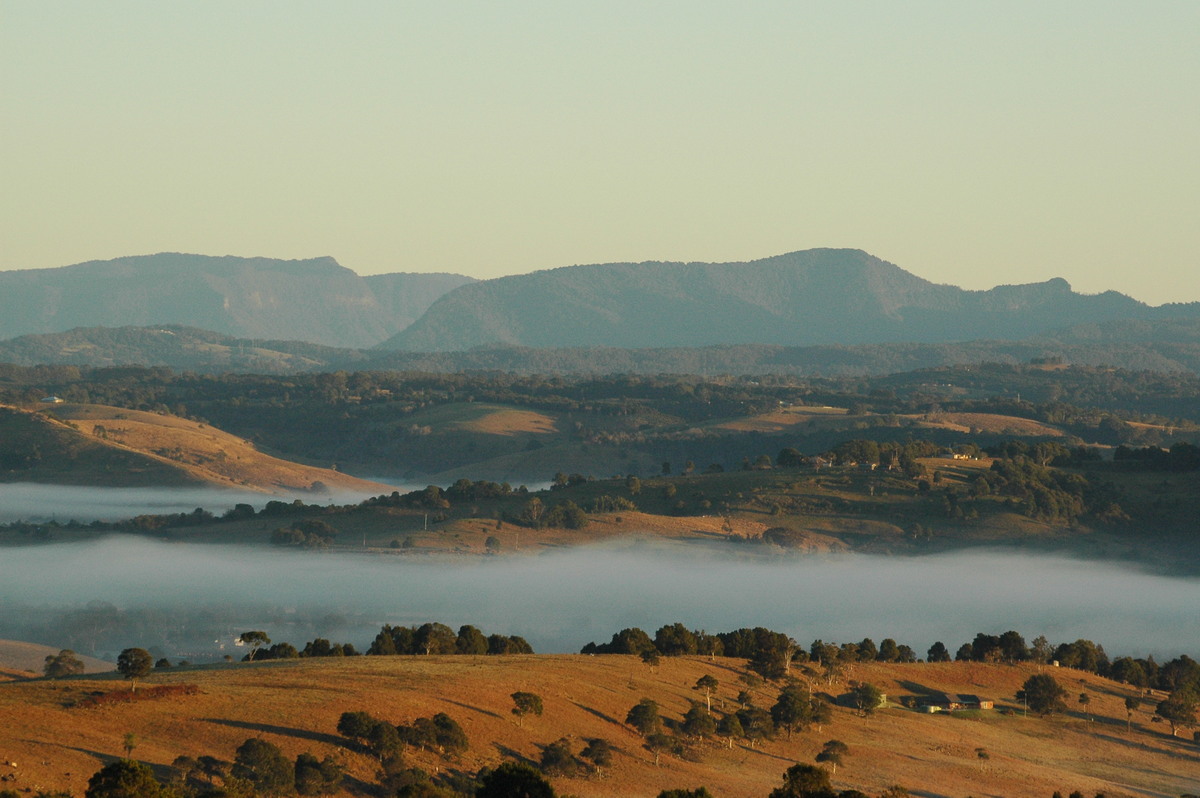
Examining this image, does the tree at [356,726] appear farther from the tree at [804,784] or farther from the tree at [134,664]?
the tree at [804,784]

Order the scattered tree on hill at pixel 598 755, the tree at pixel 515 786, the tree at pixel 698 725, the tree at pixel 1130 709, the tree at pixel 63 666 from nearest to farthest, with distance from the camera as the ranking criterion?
1. the tree at pixel 515 786
2. the scattered tree on hill at pixel 598 755
3. the tree at pixel 698 725
4. the tree at pixel 63 666
5. the tree at pixel 1130 709

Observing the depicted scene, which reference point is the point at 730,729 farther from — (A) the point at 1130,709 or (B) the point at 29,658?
(B) the point at 29,658

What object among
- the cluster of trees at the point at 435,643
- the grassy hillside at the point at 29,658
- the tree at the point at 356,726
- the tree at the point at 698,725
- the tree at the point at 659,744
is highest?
the tree at the point at 356,726

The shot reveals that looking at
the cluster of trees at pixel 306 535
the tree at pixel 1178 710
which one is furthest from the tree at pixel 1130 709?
the cluster of trees at pixel 306 535

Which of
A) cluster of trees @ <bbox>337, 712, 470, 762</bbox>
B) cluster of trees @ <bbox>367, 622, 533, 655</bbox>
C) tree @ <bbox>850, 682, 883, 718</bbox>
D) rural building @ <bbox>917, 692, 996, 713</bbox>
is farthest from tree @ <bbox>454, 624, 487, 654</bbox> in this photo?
rural building @ <bbox>917, 692, 996, 713</bbox>

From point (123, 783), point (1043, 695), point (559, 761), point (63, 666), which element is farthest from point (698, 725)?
point (123, 783)

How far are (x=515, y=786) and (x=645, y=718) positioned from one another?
1245 inches

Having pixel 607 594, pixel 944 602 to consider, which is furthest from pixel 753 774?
pixel 944 602

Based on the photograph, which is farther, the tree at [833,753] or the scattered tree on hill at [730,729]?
the scattered tree on hill at [730,729]

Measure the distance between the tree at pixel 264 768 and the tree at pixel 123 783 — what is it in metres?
10.8

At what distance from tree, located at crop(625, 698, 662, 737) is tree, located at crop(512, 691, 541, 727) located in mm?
5723

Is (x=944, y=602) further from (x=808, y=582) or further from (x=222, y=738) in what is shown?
(x=222, y=738)

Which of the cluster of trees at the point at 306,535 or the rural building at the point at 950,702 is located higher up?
the cluster of trees at the point at 306,535

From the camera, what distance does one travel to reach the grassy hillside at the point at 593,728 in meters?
62.8
